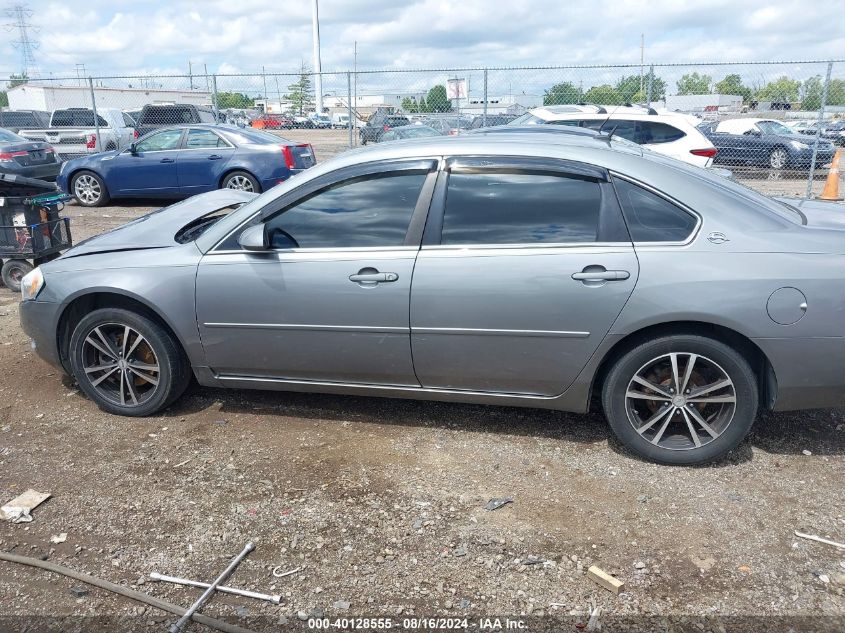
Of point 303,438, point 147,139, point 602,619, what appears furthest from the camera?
point 147,139

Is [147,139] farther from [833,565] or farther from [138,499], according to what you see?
[833,565]

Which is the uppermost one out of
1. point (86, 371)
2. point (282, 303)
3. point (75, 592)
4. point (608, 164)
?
point (608, 164)

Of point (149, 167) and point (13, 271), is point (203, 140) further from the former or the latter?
point (13, 271)

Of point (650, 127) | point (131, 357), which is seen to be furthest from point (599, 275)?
point (650, 127)

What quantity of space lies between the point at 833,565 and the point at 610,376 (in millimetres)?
1270

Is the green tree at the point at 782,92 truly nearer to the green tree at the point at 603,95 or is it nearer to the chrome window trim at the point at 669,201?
the green tree at the point at 603,95

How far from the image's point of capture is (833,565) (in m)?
2.90

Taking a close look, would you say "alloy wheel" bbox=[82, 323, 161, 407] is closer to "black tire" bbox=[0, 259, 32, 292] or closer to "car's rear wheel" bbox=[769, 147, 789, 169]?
"black tire" bbox=[0, 259, 32, 292]

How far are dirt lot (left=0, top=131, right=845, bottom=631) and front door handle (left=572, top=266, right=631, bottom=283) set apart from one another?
101 centimetres

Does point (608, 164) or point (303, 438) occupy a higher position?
point (608, 164)

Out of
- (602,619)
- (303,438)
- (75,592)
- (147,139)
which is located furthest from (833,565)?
(147,139)

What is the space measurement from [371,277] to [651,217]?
1490 millimetres

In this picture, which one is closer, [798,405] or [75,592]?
[75,592]

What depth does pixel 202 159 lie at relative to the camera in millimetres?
11883
